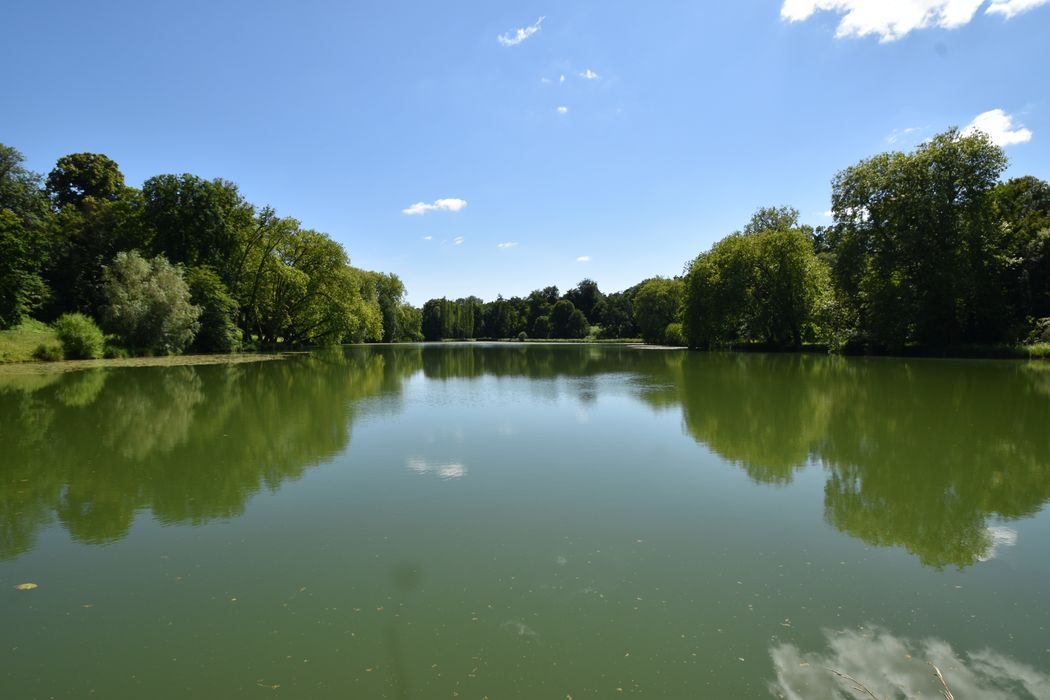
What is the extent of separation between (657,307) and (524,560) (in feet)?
233

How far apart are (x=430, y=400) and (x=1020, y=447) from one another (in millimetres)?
13393

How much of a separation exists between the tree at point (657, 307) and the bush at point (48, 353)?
5879cm

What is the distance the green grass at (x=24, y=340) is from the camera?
25750 mm

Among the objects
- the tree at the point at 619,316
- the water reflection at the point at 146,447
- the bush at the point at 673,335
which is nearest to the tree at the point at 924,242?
the bush at the point at 673,335

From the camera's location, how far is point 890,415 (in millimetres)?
12445

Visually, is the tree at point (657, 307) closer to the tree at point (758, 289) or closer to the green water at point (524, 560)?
the tree at point (758, 289)

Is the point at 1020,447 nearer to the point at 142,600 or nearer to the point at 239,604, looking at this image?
the point at 239,604

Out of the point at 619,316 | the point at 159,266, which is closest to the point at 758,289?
the point at 159,266

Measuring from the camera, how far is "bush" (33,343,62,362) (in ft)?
87.9

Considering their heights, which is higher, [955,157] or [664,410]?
[955,157]

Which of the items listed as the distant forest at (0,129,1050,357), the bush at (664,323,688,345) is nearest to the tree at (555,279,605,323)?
the bush at (664,323,688,345)

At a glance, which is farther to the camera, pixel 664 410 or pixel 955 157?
pixel 955 157

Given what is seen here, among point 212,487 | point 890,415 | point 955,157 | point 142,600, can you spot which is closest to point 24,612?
point 142,600

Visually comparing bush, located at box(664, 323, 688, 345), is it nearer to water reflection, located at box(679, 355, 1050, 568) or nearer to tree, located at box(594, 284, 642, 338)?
tree, located at box(594, 284, 642, 338)
